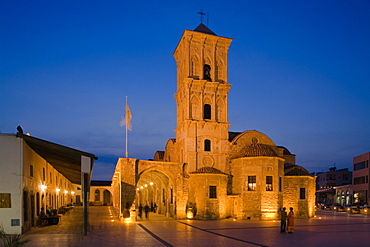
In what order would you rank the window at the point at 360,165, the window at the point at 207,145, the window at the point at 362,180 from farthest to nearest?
1. the window at the point at 360,165
2. the window at the point at 362,180
3. the window at the point at 207,145

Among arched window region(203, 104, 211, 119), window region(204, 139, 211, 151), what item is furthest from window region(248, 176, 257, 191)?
arched window region(203, 104, 211, 119)

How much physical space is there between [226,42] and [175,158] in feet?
45.3

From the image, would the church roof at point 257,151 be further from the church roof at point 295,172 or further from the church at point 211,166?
the church roof at point 295,172

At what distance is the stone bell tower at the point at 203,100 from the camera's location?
1307 inches

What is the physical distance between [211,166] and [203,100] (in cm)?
671

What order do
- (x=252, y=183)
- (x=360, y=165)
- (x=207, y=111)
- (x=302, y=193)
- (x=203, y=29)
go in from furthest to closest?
(x=360, y=165) < (x=203, y=29) < (x=207, y=111) < (x=302, y=193) < (x=252, y=183)

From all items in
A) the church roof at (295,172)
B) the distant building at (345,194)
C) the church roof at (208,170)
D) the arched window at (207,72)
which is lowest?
the distant building at (345,194)

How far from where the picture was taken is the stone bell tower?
33.2m

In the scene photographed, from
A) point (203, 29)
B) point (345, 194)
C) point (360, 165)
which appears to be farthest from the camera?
point (345, 194)

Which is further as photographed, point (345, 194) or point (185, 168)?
point (345, 194)

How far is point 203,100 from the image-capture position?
113ft

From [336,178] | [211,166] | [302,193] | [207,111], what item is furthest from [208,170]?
[336,178]

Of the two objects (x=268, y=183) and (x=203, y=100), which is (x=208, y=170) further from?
(x=203, y=100)

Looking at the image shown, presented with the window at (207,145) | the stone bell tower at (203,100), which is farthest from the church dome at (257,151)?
the window at (207,145)
